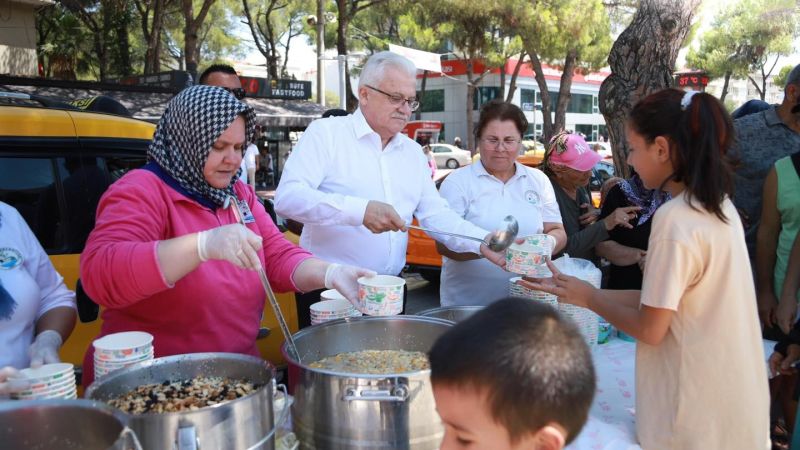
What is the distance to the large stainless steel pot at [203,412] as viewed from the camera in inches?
41.6

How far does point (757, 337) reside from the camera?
162cm

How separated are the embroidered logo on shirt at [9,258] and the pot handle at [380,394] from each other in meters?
1.23

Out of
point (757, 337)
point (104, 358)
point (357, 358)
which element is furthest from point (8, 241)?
point (757, 337)

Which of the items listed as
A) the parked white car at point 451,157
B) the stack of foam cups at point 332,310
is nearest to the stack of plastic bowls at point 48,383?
the stack of foam cups at point 332,310

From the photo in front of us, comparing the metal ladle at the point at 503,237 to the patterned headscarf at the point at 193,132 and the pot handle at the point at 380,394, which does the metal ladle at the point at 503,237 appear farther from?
the pot handle at the point at 380,394

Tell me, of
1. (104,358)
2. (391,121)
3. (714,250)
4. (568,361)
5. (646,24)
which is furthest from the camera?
(646,24)

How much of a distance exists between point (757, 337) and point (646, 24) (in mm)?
3804

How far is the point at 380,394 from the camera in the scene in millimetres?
1242

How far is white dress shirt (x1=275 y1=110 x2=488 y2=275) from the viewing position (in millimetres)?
2602

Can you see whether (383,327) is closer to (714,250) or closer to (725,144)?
(714,250)

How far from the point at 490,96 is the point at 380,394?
39263 millimetres

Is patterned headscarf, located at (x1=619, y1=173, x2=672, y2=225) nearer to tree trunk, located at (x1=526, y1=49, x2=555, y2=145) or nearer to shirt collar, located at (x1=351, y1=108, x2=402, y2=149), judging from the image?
shirt collar, located at (x1=351, y1=108, x2=402, y2=149)

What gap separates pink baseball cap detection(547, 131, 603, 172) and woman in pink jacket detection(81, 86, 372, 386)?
1.86 meters

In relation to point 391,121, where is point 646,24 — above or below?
above
